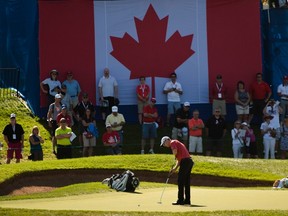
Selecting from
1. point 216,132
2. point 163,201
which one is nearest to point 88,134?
point 216,132

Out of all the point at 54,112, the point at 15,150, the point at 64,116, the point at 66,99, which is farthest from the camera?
the point at 66,99

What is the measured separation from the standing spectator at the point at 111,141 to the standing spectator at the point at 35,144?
85.4 inches

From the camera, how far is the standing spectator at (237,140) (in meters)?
30.0

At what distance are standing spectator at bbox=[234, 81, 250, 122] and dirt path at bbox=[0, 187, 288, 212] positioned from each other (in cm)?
904

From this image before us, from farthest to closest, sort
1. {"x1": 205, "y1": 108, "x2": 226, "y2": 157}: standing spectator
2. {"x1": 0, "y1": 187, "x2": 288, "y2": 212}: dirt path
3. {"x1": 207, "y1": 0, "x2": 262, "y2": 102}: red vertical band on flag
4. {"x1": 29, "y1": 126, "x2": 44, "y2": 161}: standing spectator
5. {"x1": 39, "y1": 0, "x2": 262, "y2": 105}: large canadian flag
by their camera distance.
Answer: {"x1": 207, "y1": 0, "x2": 262, "y2": 102}: red vertical band on flag → {"x1": 39, "y1": 0, "x2": 262, "y2": 105}: large canadian flag → {"x1": 205, "y1": 108, "x2": 226, "y2": 157}: standing spectator → {"x1": 29, "y1": 126, "x2": 44, "y2": 161}: standing spectator → {"x1": 0, "y1": 187, "x2": 288, "y2": 212}: dirt path

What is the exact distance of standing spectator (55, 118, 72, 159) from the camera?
28297mm

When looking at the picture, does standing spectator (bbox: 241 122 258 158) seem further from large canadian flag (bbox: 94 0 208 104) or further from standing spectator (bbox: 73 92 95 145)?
standing spectator (bbox: 73 92 95 145)

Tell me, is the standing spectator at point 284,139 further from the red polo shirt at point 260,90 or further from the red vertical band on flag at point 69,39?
the red vertical band on flag at point 69,39

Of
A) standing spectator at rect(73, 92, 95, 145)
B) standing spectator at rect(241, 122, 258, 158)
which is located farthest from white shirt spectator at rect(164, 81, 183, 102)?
standing spectator at rect(241, 122, 258, 158)

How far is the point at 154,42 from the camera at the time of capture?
33750 millimetres

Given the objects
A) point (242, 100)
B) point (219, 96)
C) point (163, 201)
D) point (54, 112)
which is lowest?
point (163, 201)

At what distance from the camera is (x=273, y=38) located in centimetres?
3441

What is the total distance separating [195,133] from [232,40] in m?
5.45

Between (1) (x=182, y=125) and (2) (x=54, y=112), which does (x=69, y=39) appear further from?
(1) (x=182, y=125)
